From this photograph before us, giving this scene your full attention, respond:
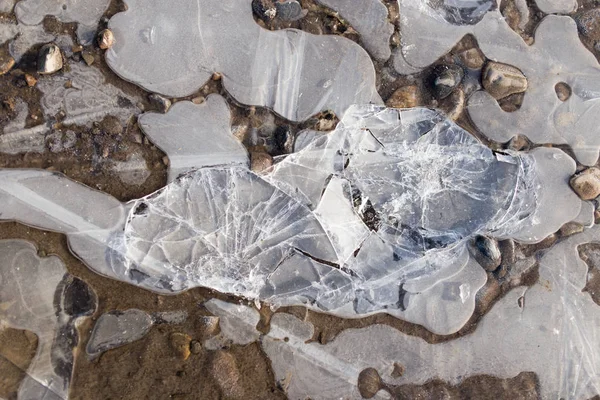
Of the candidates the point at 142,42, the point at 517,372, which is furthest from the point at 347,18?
the point at 517,372

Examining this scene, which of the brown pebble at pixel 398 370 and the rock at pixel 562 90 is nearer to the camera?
the brown pebble at pixel 398 370

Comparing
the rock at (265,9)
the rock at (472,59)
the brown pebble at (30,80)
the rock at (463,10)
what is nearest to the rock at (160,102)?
the brown pebble at (30,80)

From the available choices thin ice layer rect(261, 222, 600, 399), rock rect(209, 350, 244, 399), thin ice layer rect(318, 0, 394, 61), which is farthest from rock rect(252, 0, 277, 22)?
rock rect(209, 350, 244, 399)

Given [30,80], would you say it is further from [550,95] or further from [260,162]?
[550,95]

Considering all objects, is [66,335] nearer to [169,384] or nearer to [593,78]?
[169,384]

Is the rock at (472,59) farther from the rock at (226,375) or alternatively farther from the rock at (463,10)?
the rock at (226,375)

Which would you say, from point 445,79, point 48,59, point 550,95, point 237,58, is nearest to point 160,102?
point 237,58
